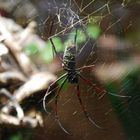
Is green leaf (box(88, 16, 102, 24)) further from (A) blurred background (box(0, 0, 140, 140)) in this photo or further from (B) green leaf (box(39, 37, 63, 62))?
(B) green leaf (box(39, 37, 63, 62))

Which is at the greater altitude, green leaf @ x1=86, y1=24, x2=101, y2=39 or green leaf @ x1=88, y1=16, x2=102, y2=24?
green leaf @ x1=88, y1=16, x2=102, y2=24

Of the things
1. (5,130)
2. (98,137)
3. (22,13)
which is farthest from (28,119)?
(22,13)

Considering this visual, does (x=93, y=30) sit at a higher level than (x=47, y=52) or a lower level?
lower

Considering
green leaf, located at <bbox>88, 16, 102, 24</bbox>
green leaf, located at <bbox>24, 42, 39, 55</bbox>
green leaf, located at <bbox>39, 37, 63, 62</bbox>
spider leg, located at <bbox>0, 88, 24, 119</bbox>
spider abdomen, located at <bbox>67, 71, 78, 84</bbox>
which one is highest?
green leaf, located at <bbox>24, 42, 39, 55</bbox>

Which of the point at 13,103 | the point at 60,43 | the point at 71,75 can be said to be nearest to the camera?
the point at 71,75

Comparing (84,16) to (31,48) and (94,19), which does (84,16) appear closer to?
(94,19)

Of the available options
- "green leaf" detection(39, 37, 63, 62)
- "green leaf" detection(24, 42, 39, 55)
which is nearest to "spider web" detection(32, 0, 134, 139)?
"green leaf" detection(39, 37, 63, 62)

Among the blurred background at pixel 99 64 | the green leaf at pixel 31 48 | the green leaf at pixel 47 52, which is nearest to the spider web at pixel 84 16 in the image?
the blurred background at pixel 99 64

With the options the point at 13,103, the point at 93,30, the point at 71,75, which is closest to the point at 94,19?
the point at 93,30

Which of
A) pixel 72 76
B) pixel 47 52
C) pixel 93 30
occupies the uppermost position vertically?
pixel 47 52
